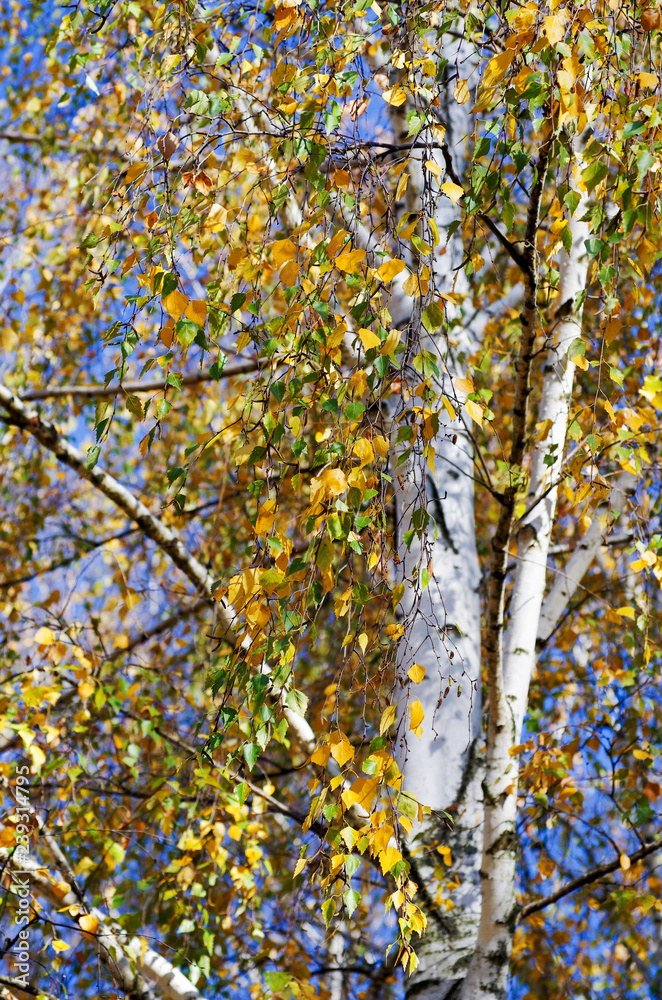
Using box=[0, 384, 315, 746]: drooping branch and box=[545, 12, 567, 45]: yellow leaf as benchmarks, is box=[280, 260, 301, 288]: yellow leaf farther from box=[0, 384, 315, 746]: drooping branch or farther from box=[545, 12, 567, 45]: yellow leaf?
box=[0, 384, 315, 746]: drooping branch

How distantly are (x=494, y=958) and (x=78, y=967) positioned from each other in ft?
6.30

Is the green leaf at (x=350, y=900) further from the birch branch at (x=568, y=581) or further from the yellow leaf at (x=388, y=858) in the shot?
the birch branch at (x=568, y=581)

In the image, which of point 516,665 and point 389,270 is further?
point 516,665

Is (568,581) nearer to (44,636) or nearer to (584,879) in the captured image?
(584,879)

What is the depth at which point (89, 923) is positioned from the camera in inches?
67.1

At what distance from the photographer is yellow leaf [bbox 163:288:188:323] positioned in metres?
1.14

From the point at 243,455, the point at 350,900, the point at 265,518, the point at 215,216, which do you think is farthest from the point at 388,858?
the point at 215,216

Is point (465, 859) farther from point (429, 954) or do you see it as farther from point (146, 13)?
point (146, 13)

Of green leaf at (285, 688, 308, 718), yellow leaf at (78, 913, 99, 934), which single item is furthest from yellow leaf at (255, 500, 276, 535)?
yellow leaf at (78, 913, 99, 934)

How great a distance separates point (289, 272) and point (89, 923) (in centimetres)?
139

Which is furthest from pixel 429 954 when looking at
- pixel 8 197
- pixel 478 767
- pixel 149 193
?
pixel 8 197

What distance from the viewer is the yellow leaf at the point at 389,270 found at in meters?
1.15

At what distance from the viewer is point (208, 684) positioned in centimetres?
138

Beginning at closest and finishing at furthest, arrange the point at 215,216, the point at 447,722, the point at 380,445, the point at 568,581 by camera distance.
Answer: the point at 380,445
the point at 215,216
the point at 447,722
the point at 568,581
